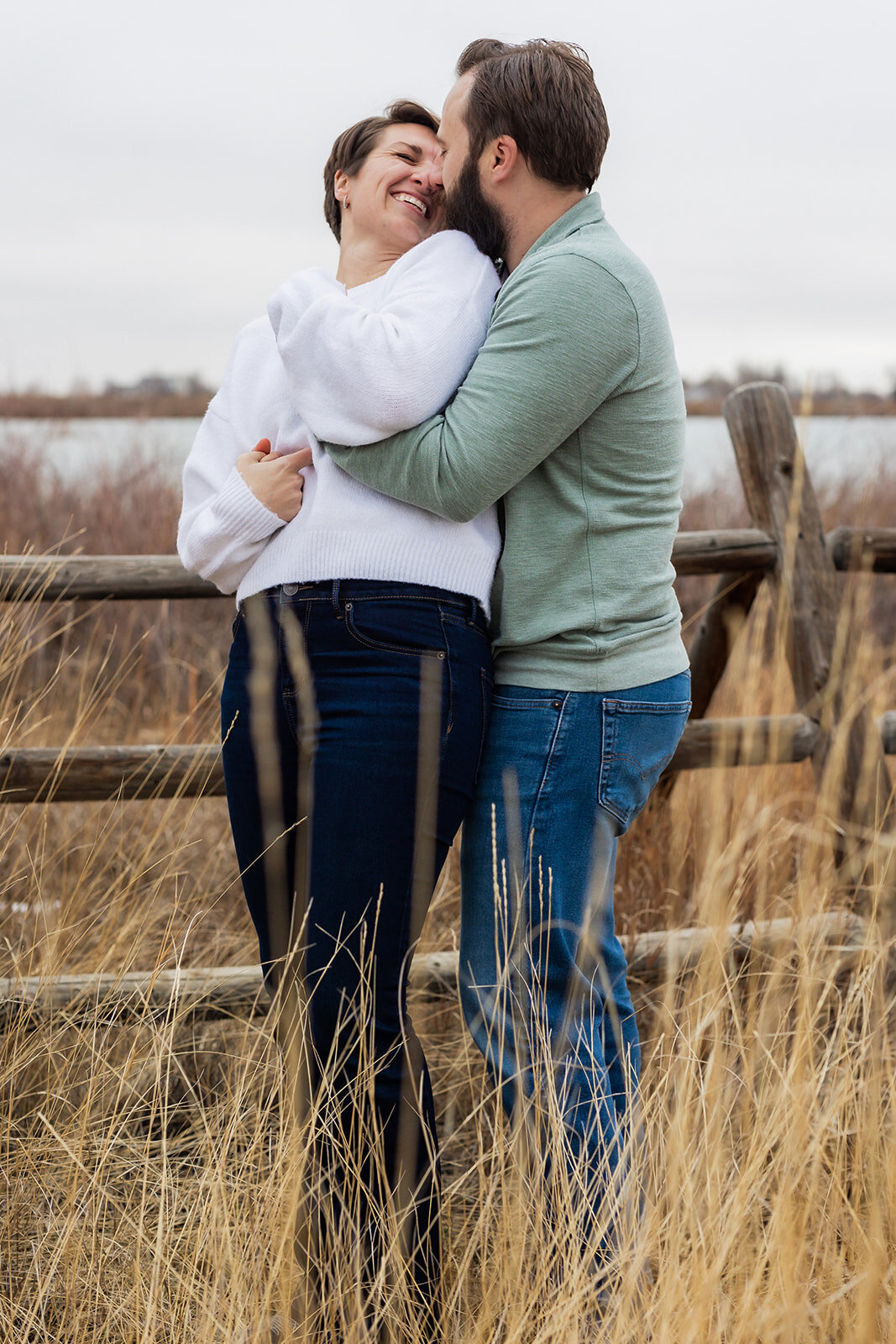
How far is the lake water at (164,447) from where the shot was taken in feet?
24.9

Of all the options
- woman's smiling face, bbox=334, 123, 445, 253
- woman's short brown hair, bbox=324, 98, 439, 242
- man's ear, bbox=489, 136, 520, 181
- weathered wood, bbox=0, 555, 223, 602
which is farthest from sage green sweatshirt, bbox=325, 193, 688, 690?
weathered wood, bbox=0, 555, 223, 602

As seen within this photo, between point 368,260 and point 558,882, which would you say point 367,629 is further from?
point 368,260

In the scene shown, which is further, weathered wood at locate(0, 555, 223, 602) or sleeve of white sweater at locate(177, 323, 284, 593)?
weathered wood at locate(0, 555, 223, 602)

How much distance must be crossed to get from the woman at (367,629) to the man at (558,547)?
6 centimetres

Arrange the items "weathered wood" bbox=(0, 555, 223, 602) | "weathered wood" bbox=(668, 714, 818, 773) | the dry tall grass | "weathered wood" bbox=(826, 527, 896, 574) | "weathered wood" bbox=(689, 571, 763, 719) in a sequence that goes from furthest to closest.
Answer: "weathered wood" bbox=(826, 527, 896, 574) → "weathered wood" bbox=(689, 571, 763, 719) → "weathered wood" bbox=(668, 714, 818, 773) → "weathered wood" bbox=(0, 555, 223, 602) → the dry tall grass

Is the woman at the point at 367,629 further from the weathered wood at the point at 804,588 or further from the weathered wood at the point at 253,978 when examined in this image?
the weathered wood at the point at 804,588

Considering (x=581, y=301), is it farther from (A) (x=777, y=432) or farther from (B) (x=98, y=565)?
(A) (x=777, y=432)

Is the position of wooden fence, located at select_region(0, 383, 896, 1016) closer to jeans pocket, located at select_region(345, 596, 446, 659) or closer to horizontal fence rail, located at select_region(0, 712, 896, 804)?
horizontal fence rail, located at select_region(0, 712, 896, 804)

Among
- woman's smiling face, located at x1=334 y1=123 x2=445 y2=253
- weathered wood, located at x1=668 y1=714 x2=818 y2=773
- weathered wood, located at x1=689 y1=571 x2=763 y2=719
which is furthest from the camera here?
weathered wood, located at x1=689 y1=571 x2=763 y2=719

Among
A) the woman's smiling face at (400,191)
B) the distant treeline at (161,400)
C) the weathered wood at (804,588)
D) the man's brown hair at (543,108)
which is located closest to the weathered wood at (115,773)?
the woman's smiling face at (400,191)

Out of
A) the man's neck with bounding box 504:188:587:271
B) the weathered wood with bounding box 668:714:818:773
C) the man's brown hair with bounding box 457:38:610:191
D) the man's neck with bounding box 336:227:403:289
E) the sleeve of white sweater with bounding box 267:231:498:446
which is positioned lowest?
the weathered wood with bounding box 668:714:818:773

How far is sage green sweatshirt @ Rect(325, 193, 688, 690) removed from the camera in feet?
4.75

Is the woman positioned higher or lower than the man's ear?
lower

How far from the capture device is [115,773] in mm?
2555
